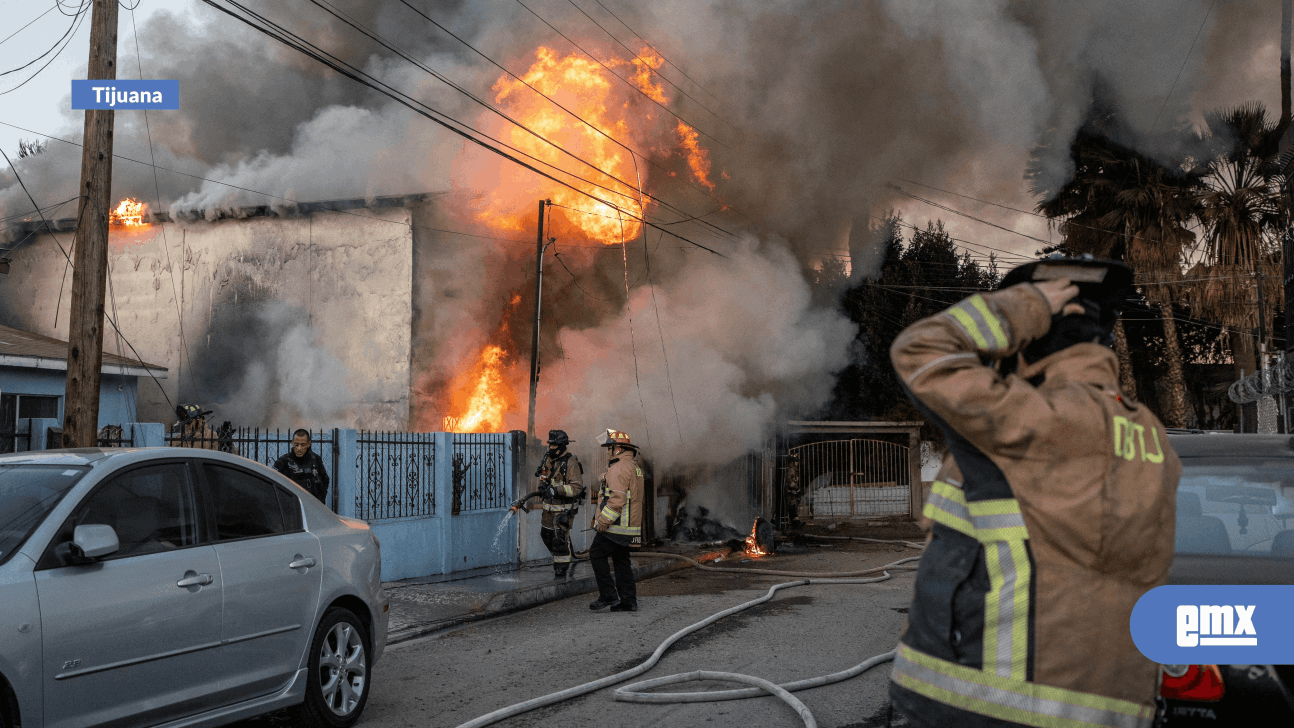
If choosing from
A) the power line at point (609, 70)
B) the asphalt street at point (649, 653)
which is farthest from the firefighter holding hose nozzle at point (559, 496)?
the power line at point (609, 70)

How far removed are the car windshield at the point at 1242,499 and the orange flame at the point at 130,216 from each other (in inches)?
868

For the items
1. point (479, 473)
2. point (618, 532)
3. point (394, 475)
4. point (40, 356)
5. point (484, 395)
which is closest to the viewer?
point (618, 532)

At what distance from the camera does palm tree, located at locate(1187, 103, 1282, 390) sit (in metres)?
20.7

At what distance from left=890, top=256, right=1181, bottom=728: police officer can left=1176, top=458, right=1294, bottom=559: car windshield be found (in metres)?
1.95

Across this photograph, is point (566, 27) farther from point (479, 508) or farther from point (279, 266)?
point (479, 508)

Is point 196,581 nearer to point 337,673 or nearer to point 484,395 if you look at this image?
point 337,673

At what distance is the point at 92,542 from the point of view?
3941 millimetres

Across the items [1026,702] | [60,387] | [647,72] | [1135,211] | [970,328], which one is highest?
[647,72]

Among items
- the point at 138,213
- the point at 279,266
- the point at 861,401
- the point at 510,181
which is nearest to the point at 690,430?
the point at 510,181

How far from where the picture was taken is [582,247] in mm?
18625

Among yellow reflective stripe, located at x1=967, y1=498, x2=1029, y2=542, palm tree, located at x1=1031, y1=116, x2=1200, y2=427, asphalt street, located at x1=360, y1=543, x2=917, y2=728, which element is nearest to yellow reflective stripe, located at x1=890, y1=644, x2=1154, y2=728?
yellow reflective stripe, located at x1=967, y1=498, x2=1029, y2=542

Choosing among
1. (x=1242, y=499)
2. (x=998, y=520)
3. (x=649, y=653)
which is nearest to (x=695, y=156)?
(x=649, y=653)

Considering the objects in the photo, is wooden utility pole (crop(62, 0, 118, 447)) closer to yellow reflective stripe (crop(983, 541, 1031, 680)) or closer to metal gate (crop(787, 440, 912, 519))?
yellow reflective stripe (crop(983, 541, 1031, 680))

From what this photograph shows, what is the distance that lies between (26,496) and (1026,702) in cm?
412
